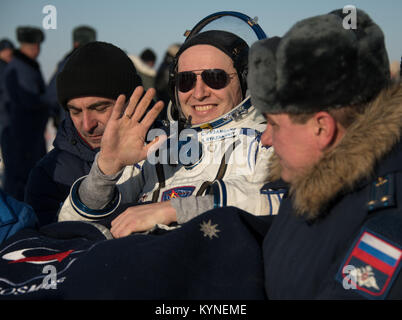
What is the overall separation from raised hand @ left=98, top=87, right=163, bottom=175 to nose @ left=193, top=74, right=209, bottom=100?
0.44 metres

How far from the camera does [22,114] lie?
6391 mm

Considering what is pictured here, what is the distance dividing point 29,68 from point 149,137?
4.27 meters

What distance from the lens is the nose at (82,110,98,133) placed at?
9.27 feet

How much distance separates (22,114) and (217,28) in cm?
427

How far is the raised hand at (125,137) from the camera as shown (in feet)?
7.55

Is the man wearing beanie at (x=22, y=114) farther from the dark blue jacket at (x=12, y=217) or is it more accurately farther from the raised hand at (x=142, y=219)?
the raised hand at (x=142, y=219)

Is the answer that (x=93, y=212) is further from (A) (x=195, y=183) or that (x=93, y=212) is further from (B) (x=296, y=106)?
(B) (x=296, y=106)

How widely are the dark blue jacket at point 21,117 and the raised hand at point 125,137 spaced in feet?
13.9

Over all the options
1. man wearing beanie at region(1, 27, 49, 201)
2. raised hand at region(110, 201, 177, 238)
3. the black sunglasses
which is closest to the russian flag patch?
raised hand at region(110, 201, 177, 238)

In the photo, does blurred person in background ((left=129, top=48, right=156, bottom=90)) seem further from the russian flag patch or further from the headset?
the russian flag patch

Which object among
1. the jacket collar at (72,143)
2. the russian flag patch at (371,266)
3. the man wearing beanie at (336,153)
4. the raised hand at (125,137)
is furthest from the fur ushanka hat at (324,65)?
the jacket collar at (72,143)

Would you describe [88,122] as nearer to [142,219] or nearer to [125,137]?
[125,137]

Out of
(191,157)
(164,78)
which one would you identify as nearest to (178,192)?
(191,157)
